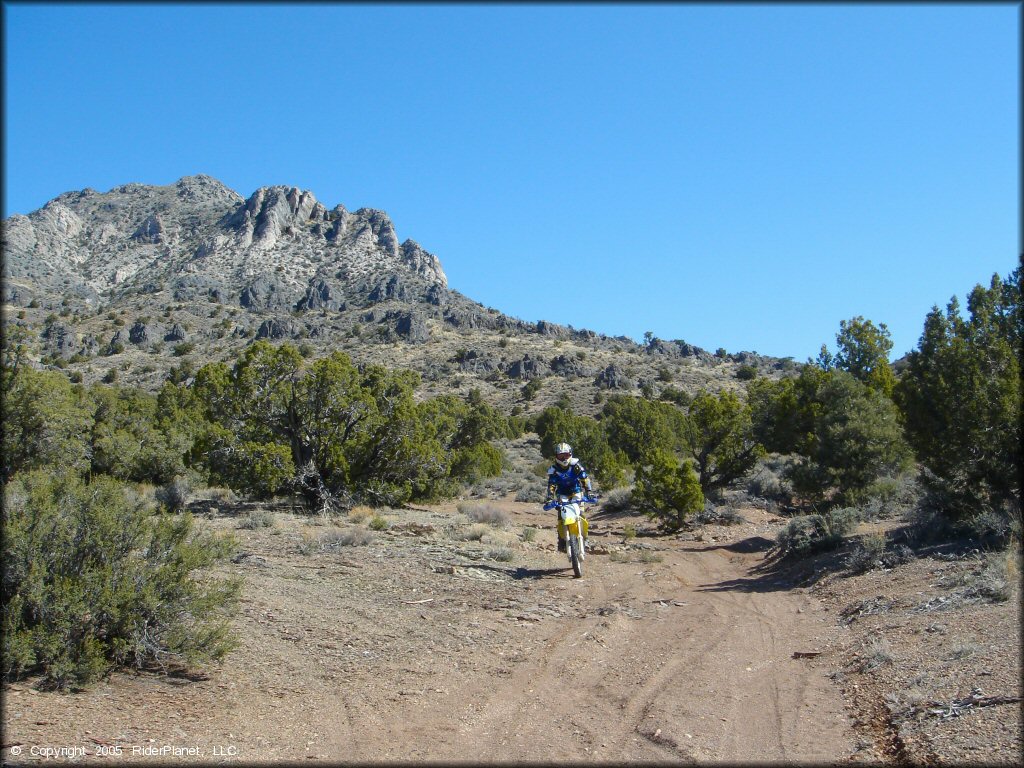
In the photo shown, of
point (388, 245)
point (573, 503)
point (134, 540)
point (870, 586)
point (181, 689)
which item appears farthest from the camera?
point (388, 245)

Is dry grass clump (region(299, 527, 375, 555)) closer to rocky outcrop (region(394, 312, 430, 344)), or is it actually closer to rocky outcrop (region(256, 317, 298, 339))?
rocky outcrop (region(394, 312, 430, 344))

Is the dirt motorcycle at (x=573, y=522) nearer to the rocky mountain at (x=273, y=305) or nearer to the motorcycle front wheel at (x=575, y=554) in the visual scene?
the motorcycle front wheel at (x=575, y=554)

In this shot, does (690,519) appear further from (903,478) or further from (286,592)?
(286,592)

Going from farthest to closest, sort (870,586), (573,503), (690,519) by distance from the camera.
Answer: (690,519) < (573,503) < (870,586)

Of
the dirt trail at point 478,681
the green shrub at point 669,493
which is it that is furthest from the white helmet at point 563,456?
the green shrub at point 669,493

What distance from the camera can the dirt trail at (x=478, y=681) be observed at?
16.8 feet

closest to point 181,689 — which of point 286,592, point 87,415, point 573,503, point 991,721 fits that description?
point 286,592

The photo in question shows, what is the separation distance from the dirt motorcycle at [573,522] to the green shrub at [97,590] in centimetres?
578

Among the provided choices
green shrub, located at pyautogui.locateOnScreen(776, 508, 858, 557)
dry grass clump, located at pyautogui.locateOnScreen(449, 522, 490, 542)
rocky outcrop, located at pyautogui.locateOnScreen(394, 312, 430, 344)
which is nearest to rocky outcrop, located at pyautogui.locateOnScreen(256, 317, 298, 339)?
rocky outcrop, located at pyautogui.locateOnScreen(394, 312, 430, 344)

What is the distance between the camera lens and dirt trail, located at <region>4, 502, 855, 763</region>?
513 cm

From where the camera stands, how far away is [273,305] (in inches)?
3632

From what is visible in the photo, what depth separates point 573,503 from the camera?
11.7 meters

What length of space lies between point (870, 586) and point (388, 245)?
107438 mm

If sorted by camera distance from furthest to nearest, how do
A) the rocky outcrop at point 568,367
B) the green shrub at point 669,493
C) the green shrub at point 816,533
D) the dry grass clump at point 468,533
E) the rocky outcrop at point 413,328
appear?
the rocky outcrop at point 413,328
the rocky outcrop at point 568,367
the green shrub at point 669,493
the dry grass clump at point 468,533
the green shrub at point 816,533
